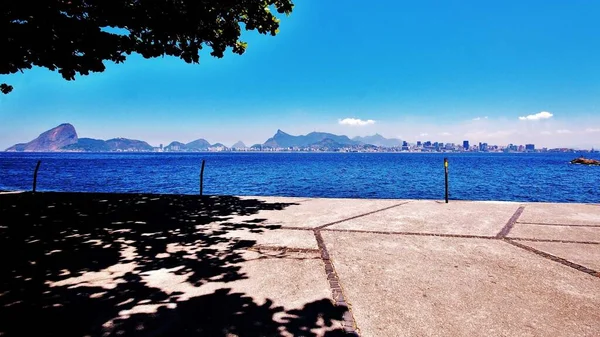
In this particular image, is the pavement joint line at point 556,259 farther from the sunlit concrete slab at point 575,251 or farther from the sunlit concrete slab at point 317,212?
the sunlit concrete slab at point 317,212

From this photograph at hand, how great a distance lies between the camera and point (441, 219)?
867cm

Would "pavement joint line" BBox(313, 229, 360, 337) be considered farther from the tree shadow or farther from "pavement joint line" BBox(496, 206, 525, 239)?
"pavement joint line" BBox(496, 206, 525, 239)

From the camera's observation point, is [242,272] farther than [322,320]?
Yes

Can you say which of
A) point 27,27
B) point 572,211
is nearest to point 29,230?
point 27,27

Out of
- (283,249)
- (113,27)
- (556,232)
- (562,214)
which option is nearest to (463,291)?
(283,249)

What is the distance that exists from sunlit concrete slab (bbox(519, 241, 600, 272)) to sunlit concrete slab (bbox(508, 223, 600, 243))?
0.46 meters

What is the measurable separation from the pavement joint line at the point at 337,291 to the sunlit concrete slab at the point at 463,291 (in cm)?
9

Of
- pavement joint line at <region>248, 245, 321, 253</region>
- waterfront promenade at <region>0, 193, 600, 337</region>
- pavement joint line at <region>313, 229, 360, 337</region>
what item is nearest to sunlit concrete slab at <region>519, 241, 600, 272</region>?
waterfront promenade at <region>0, 193, 600, 337</region>

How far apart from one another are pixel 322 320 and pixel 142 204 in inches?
386

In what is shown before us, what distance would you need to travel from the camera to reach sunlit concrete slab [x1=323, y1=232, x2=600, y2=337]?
10.9 feet

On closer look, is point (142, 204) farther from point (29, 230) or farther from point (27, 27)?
point (27, 27)

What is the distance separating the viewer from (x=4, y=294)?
3.98 meters

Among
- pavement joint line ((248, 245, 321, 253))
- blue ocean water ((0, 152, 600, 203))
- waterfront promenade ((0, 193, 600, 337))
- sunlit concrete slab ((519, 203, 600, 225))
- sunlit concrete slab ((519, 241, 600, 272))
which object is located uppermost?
sunlit concrete slab ((519, 203, 600, 225))

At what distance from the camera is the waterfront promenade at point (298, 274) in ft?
11.0
